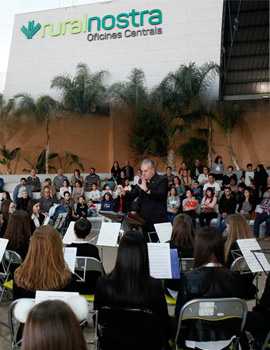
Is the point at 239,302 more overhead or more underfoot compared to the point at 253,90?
more underfoot

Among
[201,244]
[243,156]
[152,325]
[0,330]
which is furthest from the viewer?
[243,156]

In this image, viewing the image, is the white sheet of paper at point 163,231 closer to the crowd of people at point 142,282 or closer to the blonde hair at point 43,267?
the crowd of people at point 142,282

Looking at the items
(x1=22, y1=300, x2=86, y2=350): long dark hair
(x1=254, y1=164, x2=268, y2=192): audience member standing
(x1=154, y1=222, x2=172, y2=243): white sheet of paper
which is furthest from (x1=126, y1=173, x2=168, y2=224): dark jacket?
(x1=254, y1=164, x2=268, y2=192): audience member standing

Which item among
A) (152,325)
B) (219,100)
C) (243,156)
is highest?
(219,100)

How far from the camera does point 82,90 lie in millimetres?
14711

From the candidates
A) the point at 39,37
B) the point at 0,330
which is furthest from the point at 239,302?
the point at 39,37

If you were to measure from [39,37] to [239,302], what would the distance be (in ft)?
56.3

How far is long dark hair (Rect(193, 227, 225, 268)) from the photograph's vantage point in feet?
7.93

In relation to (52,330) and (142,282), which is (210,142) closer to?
(142,282)

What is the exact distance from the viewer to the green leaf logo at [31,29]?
17016 millimetres

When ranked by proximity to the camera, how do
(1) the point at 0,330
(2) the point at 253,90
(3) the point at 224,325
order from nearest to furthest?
(3) the point at 224,325 → (1) the point at 0,330 → (2) the point at 253,90

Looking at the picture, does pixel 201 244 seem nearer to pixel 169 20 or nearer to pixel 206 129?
pixel 206 129

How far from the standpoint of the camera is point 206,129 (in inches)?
565

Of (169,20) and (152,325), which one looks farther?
(169,20)
